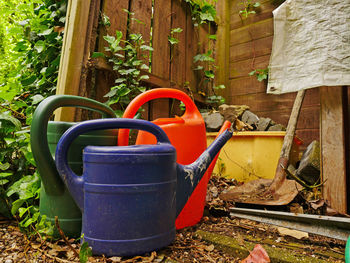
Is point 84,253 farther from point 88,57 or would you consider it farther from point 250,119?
point 250,119

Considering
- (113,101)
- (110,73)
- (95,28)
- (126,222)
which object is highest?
(95,28)

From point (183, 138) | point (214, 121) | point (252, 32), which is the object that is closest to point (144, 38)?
point (214, 121)

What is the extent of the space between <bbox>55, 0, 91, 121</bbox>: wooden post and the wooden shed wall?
1886 mm

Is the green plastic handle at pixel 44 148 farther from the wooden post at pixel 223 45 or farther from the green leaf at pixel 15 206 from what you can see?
the wooden post at pixel 223 45

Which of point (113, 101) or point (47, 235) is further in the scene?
point (113, 101)

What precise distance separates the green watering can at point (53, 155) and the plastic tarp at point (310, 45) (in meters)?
1.13

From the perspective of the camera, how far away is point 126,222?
2.20 feet

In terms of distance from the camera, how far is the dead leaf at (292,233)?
3.00 ft

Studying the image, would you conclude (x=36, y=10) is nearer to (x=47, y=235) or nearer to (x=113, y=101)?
(x=113, y=101)

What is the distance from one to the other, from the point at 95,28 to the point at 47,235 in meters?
1.19

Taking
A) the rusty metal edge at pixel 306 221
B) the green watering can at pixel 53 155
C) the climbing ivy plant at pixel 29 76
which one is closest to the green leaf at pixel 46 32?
the climbing ivy plant at pixel 29 76

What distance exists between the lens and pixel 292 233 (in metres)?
0.94

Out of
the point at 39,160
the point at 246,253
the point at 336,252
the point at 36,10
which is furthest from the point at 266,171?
the point at 36,10

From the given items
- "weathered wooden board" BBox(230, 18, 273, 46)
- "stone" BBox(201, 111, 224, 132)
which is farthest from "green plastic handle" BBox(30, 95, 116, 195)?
"weathered wooden board" BBox(230, 18, 273, 46)
